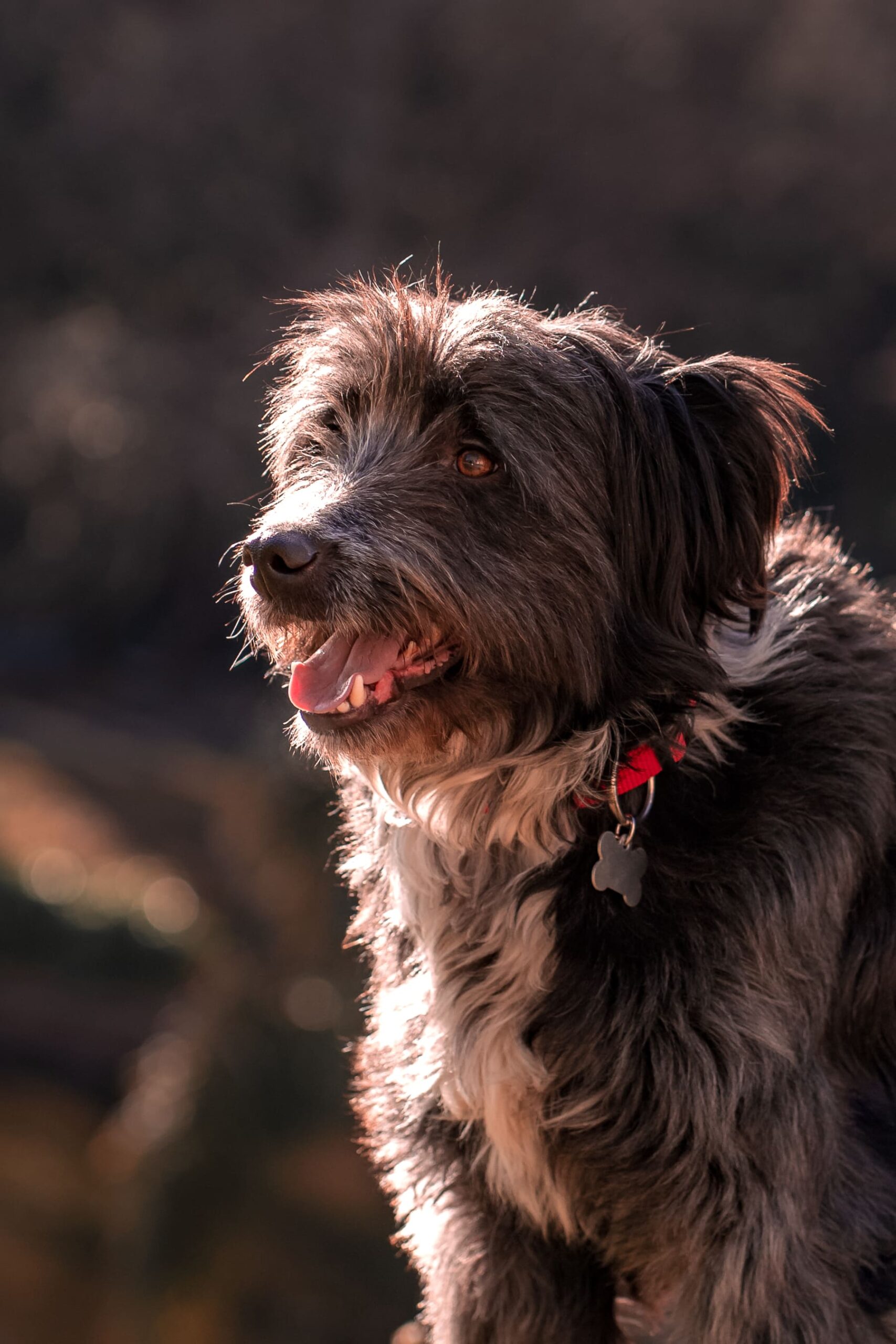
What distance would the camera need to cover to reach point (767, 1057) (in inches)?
83.9

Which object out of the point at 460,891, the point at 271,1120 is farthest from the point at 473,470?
the point at 271,1120

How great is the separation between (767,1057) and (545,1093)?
37 cm

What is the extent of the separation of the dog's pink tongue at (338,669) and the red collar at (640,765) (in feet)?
1.38

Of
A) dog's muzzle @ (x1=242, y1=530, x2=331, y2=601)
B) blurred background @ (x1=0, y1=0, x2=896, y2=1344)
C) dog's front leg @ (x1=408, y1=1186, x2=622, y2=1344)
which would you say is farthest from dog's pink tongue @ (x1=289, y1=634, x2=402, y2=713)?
blurred background @ (x1=0, y1=0, x2=896, y2=1344)

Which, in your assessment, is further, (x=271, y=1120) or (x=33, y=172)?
(x=33, y=172)

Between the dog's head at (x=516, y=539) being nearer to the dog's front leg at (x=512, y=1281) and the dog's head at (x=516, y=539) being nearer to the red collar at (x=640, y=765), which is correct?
the red collar at (x=640, y=765)

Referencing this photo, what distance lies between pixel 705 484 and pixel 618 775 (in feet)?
1.64

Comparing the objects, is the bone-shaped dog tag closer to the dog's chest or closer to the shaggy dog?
the shaggy dog

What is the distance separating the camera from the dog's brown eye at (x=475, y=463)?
2.17 meters

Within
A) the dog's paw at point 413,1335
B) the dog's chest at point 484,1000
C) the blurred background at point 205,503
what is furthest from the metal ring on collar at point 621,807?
the blurred background at point 205,503

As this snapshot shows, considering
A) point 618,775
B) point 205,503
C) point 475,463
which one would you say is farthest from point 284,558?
point 205,503

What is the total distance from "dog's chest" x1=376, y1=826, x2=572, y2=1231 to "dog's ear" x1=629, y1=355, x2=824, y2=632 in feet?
1.86

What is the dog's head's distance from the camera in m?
2.12

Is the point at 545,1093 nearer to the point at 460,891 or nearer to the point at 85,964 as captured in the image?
the point at 460,891
